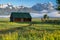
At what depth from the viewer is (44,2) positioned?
8.95 m

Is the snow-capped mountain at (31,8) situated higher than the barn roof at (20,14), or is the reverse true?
the snow-capped mountain at (31,8)

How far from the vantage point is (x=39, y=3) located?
28.8 ft

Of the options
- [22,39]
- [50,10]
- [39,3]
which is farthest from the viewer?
[50,10]

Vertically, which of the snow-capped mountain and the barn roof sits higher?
the snow-capped mountain

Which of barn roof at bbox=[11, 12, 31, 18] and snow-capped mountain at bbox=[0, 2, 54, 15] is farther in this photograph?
barn roof at bbox=[11, 12, 31, 18]

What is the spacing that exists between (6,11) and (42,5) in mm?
1581

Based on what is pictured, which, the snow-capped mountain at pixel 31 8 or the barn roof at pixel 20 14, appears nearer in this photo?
the snow-capped mountain at pixel 31 8

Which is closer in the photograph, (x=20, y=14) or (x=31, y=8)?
(x=31, y=8)

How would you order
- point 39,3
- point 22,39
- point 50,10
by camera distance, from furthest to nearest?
1. point 50,10
2. point 39,3
3. point 22,39

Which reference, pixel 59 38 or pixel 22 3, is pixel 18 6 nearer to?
pixel 22 3

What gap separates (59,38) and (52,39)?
30 cm

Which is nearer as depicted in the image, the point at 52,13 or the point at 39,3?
the point at 39,3

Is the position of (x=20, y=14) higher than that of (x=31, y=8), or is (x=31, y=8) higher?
(x=31, y=8)

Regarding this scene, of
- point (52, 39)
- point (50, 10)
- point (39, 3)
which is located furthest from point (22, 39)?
point (50, 10)
